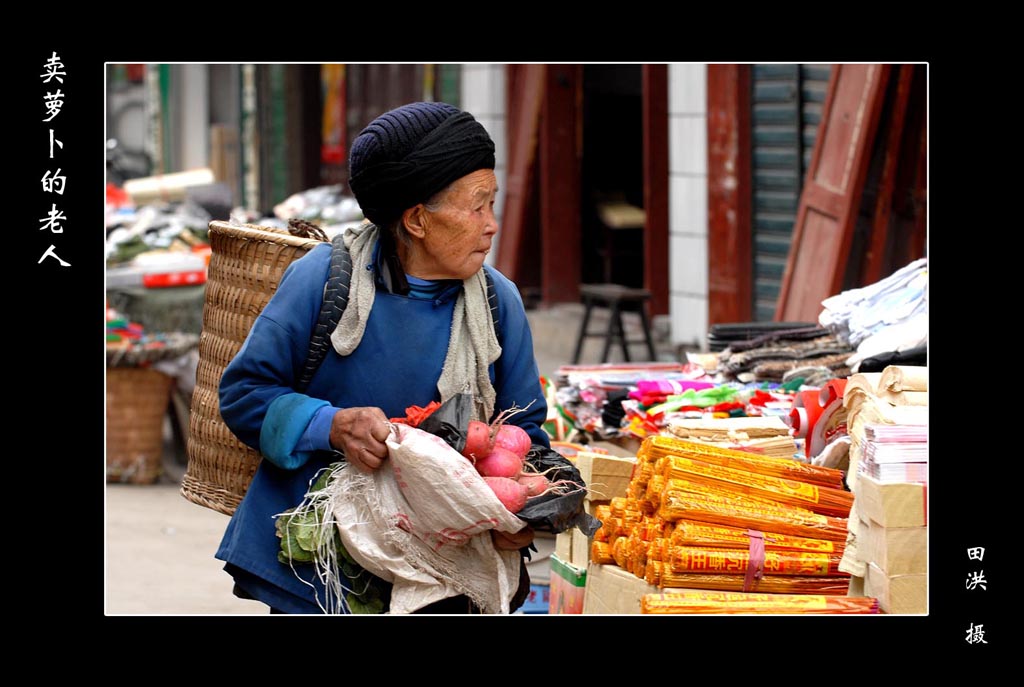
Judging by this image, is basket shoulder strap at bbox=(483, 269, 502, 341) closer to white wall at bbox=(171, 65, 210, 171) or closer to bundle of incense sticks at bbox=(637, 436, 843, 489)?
bundle of incense sticks at bbox=(637, 436, 843, 489)

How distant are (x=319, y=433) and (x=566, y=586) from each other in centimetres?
182

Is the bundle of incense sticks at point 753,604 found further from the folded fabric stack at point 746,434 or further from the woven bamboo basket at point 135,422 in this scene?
the woven bamboo basket at point 135,422

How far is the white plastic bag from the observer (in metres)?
2.87

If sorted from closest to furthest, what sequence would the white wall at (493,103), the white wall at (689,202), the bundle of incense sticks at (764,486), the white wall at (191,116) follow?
the bundle of incense sticks at (764,486), the white wall at (689,202), the white wall at (493,103), the white wall at (191,116)

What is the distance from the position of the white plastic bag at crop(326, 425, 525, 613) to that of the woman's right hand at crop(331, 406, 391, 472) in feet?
0.09

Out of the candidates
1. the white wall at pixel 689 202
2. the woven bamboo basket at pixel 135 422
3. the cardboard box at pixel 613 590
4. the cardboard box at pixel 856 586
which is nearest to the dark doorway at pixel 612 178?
the white wall at pixel 689 202

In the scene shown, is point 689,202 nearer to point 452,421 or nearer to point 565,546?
point 565,546

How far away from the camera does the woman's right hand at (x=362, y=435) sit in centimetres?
292

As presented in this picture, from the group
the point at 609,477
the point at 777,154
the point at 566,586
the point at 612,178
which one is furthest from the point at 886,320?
the point at 612,178

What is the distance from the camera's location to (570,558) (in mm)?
4688

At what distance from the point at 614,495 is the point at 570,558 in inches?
11.4

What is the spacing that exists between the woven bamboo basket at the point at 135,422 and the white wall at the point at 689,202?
3.66 m
